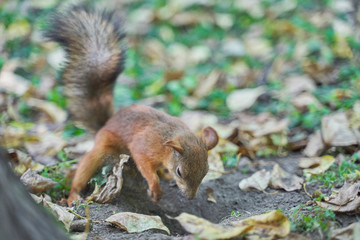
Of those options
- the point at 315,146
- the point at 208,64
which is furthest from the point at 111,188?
the point at 208,64

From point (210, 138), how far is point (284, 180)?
→ 1.84 feet

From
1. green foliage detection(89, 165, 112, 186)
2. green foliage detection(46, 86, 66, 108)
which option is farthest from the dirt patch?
green foliage detection(46, 86, 66, 108)

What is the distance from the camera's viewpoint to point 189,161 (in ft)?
8.57

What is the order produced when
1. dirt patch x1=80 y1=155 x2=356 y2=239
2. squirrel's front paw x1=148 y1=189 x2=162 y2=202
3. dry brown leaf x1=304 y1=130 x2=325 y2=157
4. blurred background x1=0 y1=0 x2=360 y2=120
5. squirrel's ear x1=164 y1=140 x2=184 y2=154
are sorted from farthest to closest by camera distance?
1. blurred background x1=0 y1=0 x2=360 y2=120
2. dry brown leaf x1=304 y1=130 x2=325 y2=157
3. squirrel's front paw x1=148 y1=189 x2=162 y2=202
4. squirrel's ear x1=164 y1=140 x2=184 y2=154
5. dirt patch x1=80 y1=155 x2=356 y2=239

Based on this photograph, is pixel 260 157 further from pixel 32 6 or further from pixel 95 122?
pixel 32 6

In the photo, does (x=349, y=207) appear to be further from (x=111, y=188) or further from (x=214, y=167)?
(x=111, y=188)

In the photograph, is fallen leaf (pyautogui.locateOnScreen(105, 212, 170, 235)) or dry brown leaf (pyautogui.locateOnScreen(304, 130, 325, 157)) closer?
fallen leaf (pyautogui.locateOnScreen(105, 212, 170, 235))

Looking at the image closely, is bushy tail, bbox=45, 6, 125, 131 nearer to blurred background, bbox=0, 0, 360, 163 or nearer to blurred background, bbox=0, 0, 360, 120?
blurred background, bbox=0, 0, 360, 163

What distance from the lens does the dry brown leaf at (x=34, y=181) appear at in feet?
8.24

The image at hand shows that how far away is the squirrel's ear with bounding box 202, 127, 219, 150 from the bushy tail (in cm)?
79

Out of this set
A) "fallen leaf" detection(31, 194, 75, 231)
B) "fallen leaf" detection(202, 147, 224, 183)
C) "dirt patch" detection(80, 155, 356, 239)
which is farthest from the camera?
"fallen leaf" detection(202, 147, 224, 183)

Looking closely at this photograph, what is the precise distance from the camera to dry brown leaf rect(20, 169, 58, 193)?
2512mm

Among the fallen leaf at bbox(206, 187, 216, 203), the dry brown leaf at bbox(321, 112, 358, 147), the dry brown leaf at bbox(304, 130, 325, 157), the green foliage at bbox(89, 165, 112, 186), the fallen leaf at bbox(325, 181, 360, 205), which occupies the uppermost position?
the fallen leaf at bbox(325, 181, 360, 205)

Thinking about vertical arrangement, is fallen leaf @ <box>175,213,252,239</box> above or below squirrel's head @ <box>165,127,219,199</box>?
above
